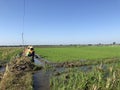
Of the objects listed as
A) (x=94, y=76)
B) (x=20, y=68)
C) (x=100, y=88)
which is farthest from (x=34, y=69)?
(x=100, y=88)

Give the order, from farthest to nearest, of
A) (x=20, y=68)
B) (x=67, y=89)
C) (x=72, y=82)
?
(x=20, y=68) < (x=72, y=82) < (x=67, y=89)

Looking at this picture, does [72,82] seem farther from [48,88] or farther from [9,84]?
[9,84]

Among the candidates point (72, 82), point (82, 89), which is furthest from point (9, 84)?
point (82, 89)

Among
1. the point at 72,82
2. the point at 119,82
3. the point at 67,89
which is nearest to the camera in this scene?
the point at 67,89

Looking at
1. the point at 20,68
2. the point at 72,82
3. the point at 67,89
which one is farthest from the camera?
the point at 20,68

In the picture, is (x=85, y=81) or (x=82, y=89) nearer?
(x=82, y=89)

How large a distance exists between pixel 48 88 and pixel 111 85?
134 inches

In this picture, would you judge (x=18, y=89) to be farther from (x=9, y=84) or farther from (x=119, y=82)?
(x=119, y=82)

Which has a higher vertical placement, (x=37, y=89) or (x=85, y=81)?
(x=85, y=81)

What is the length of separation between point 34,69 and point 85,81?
25.4 feet

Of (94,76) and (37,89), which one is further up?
(94,76)

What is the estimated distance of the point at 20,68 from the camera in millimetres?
15617

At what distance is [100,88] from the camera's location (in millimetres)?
8383

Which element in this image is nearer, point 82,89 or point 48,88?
point 82,89
